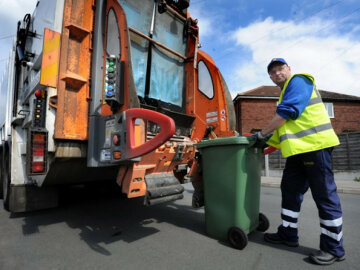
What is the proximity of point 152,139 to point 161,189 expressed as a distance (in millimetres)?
644

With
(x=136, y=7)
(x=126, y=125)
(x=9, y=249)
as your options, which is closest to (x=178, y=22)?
(x=136, y=7)

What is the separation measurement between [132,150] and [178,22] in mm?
2408

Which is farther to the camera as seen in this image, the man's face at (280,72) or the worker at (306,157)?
the man's face at (280,72)

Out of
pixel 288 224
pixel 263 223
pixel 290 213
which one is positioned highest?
pixel 290 213

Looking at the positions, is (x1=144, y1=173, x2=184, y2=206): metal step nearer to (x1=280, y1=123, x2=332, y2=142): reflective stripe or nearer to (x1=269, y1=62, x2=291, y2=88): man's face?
(x1=280, y1=123, x2=332, y2=142): reflective stripe

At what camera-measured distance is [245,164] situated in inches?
92.2

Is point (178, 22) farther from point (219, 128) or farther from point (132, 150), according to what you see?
point (132, 150)

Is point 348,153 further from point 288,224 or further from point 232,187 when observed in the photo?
point 232,187

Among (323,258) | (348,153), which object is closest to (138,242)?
(323,258)

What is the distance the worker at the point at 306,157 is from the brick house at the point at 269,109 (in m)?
15.6

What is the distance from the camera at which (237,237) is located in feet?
7.39

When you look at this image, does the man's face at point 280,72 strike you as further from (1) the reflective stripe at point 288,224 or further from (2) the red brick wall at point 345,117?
(2) the red brick wall at point 345,117

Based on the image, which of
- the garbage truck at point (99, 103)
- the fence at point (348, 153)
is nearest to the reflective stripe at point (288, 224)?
the garbage truck at point (99, 103)

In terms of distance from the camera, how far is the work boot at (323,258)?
6.31ft
